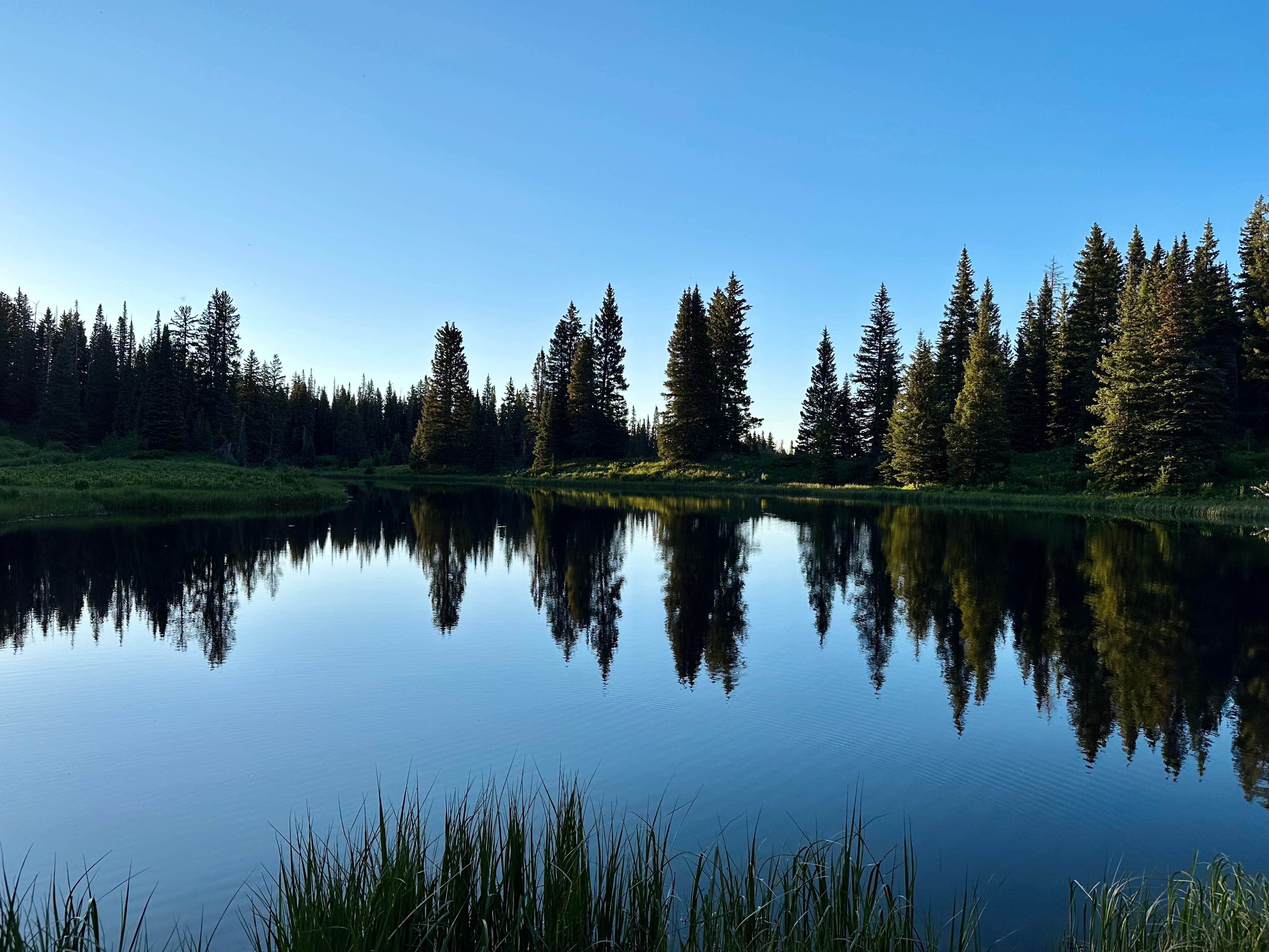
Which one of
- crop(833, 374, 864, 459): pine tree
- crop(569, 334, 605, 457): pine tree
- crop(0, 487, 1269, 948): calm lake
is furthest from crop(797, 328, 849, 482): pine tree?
crop(0, 487, 1269, 948): calm lake

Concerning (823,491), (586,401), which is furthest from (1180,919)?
(586,401)

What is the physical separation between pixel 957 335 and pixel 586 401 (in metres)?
34.9

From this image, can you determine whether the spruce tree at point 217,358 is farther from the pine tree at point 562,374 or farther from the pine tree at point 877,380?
the pine tree at point 877,380

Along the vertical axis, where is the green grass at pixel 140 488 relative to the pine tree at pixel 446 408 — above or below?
below

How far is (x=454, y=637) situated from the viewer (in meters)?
13.8

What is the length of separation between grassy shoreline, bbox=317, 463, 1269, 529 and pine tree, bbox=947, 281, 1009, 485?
6.37 feet

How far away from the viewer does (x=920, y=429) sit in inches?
2215

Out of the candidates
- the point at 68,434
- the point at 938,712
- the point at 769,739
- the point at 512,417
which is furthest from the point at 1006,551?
the point at 512,417

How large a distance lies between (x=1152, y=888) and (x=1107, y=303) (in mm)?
66032

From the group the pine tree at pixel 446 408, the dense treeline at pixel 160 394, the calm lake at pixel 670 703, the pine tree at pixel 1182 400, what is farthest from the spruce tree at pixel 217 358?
the pine tree at pixel 1182 400

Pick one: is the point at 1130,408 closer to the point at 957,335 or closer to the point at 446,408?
the point at 957,335

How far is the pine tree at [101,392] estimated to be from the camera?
74312 mm

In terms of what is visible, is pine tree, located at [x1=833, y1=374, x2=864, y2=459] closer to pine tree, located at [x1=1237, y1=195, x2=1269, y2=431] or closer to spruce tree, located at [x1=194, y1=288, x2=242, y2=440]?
pine tree, located at [x1=1237, y1=195, x2=1269, y2=431]

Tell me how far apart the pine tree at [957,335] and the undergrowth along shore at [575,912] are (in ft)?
204
